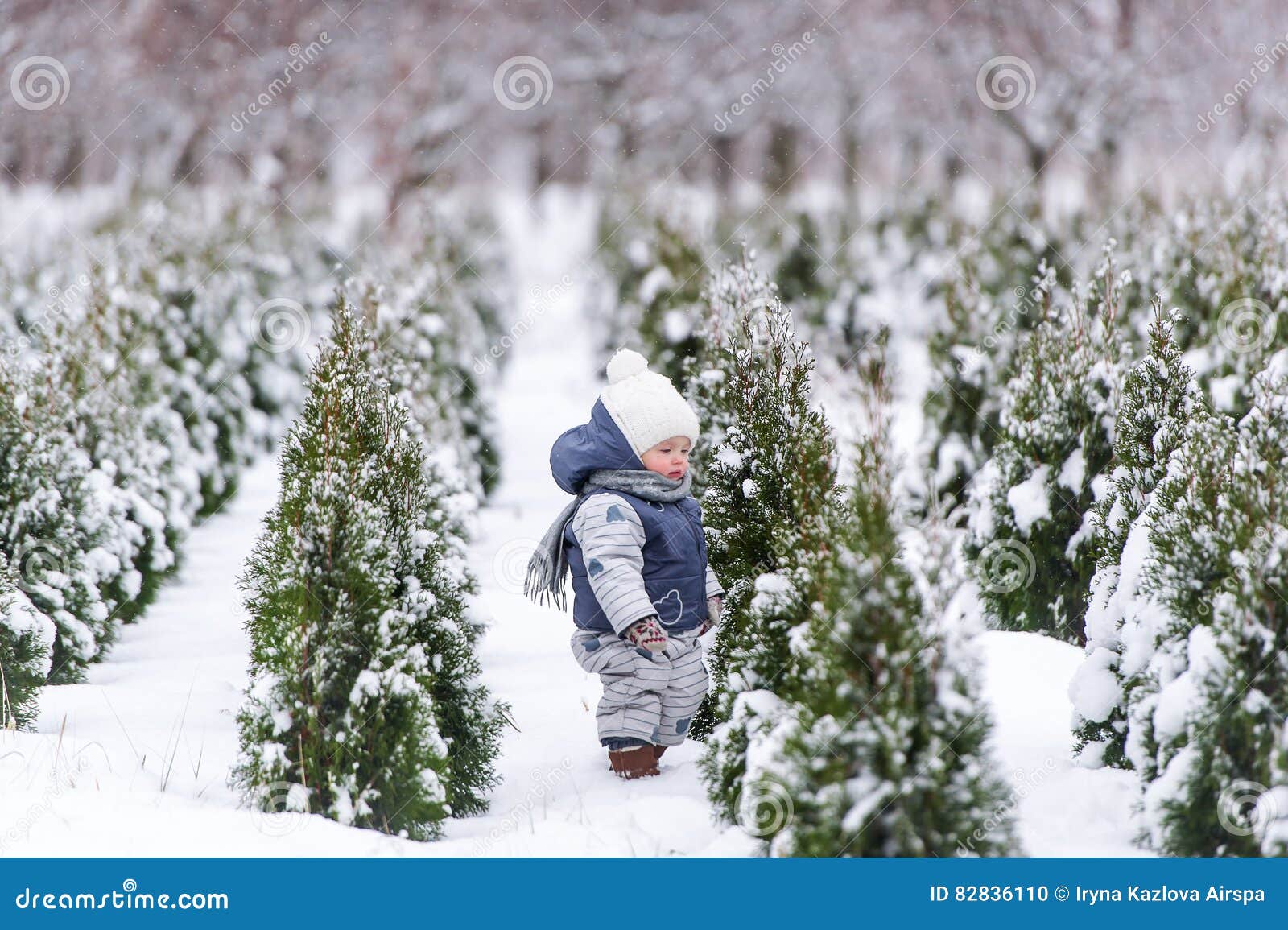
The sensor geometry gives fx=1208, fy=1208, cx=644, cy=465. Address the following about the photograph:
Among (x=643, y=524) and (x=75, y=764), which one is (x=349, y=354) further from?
(x=75, y=764)

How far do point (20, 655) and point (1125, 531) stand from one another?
4.43 m

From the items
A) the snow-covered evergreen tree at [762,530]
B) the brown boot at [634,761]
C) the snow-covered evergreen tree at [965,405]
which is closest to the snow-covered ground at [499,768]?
the brown boot at [634,761]

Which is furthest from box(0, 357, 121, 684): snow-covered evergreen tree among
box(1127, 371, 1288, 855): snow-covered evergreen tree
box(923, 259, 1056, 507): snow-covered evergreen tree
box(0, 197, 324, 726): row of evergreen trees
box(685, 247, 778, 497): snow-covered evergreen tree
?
box(923, 259, 1056, 507): snow-covered evergreen tree

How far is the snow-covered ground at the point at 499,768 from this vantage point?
3623 millimetres

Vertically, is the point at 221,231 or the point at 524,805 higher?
the point at 221,231

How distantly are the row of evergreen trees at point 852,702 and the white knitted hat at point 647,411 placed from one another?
46 centimetres

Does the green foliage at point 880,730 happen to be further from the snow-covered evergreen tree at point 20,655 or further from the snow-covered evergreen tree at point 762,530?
the snow-covered evergreen tree at point 20,655

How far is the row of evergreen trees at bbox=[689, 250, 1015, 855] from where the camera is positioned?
3.00 metres

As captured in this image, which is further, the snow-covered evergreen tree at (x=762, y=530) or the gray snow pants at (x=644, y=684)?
the gray snow pants at (x=644, y=684)

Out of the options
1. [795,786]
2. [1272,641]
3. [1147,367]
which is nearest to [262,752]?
[795,786]

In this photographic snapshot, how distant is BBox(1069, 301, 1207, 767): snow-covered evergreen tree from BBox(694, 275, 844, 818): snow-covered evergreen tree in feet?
3.67

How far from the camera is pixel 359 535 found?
4.01m

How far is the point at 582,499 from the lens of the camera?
4.34 meters

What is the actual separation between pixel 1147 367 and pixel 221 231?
459 inches
